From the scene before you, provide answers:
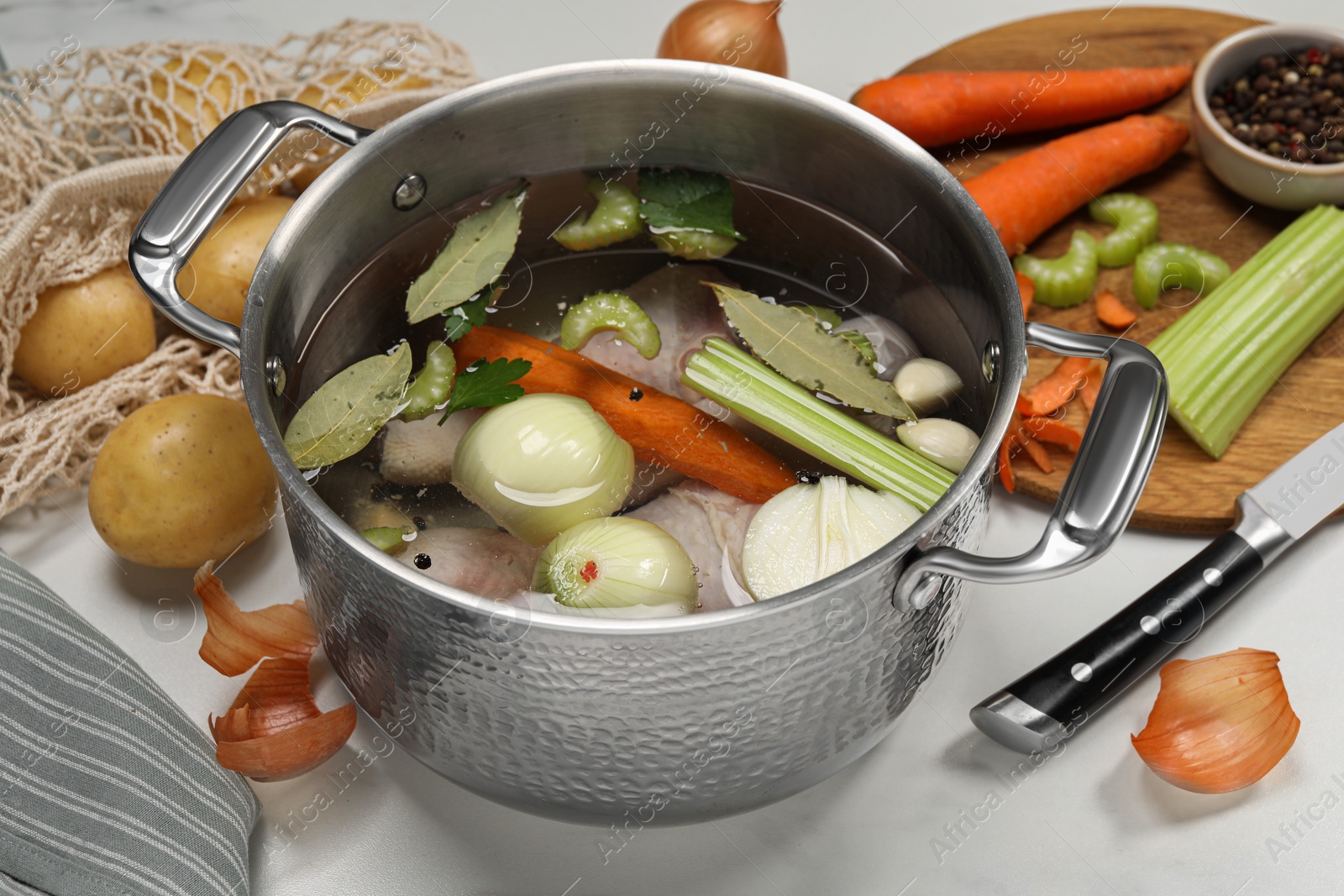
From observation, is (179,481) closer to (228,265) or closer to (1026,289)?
(228,265)

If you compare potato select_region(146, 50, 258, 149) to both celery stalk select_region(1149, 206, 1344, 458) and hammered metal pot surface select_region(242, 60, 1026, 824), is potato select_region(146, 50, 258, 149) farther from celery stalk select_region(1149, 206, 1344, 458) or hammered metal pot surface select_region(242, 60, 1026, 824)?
celery stalk select_region(1149, 206, 1344, 458)

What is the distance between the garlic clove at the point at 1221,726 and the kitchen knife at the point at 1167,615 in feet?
0.14

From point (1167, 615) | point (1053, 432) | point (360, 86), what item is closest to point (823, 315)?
point (1053, 432)

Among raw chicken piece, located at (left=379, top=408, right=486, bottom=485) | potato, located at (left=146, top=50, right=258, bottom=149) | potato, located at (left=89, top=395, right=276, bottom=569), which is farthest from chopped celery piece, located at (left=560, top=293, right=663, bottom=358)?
potato, located at (left=146, top=50, right=258, bottom=149)

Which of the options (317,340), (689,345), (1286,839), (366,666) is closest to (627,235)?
(689,345)

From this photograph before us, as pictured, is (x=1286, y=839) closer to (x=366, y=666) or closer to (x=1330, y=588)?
(x=1330, y=588)

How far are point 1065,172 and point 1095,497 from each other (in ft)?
2.25

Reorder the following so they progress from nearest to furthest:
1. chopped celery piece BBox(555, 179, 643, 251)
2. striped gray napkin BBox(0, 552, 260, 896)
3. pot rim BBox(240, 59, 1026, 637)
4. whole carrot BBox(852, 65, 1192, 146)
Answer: pot rim BBox(240, 59, 1026, 637) → striped gray napkin BBox(0, 552, 260, 896) → chopped celery piece BBox(555, 179, 643, 251) → whole carrot BBox(852, 65, 1192, 146)

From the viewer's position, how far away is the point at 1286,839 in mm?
861

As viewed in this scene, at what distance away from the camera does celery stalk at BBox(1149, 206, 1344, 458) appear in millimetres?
1048

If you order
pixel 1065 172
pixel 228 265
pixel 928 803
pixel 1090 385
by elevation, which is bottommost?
pixel 928 803

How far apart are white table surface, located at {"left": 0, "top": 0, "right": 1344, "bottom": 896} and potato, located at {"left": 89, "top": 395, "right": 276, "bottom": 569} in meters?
0.07

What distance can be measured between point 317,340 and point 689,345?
29 cm

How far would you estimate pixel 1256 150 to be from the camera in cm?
118
